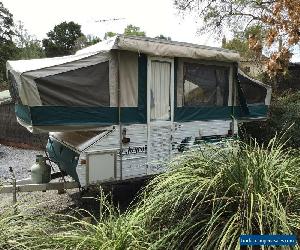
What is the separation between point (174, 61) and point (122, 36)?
1.35m

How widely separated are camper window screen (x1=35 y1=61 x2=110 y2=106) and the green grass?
245cm

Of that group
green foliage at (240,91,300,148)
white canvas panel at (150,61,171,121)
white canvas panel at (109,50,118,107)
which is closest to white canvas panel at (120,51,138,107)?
white canvas panel at (109,50,118,107)

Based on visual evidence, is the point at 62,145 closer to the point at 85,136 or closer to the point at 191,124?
the point at 85,136

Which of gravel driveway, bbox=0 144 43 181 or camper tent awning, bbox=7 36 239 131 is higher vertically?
camper tent awning, bbox=7 36 239 131

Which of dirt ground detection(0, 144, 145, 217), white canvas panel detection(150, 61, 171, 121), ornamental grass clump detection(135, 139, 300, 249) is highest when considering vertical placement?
white canvas panel detection(150, 61, 171, 121)

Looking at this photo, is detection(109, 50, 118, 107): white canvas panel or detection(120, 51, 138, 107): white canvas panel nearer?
detection(109, 50, 118, 107): white canvas panel

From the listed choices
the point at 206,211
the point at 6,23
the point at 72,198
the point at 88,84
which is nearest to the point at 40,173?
the point at 72,198

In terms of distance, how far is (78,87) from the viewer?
Answer: 632 cm

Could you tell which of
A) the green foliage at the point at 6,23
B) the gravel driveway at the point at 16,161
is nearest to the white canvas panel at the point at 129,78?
the gravel driveway at the point at 16,161

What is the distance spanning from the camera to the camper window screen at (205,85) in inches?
306

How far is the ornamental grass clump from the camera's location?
3299 millimetres

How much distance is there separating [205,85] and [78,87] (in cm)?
293

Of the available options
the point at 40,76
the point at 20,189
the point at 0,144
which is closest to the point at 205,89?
the point at 40,76

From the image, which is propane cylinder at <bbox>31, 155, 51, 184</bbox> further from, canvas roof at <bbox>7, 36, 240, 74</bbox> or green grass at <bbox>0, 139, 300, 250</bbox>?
green grass at <bbox>0, 139, 300, 250</bbox>
